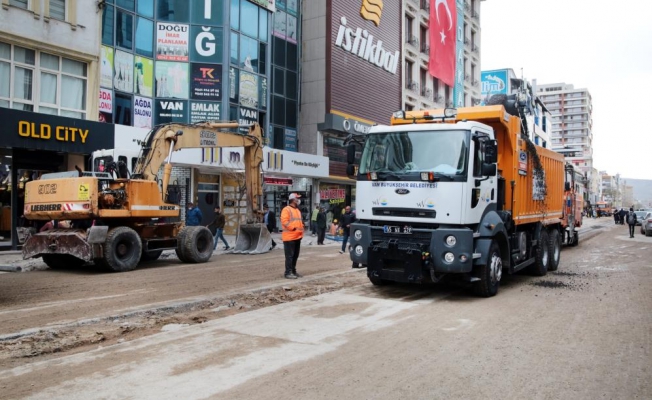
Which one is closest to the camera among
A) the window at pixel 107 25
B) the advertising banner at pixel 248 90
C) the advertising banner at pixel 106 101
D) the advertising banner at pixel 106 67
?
the advertising banner at pixel 106 101

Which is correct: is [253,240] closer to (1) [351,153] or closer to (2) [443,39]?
(1) [351,153]

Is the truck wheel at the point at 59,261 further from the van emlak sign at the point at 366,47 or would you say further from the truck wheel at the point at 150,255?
the van emlak sign at the point at 366,47

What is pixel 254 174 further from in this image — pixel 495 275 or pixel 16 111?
pixel 495 275

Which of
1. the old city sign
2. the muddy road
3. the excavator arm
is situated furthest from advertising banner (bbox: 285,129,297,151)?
the muddy road

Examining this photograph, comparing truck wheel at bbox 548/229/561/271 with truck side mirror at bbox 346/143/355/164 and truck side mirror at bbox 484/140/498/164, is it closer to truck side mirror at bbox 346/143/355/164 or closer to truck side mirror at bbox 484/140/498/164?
truck side mirror at bbox 484/140/498/164

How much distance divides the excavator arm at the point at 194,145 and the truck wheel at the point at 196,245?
136cm

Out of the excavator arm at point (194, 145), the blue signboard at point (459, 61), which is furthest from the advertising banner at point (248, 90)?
the blue signboard at point (459, 61)

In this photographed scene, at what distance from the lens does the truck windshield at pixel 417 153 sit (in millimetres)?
8359

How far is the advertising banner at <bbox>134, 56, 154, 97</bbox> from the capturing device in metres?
21.6

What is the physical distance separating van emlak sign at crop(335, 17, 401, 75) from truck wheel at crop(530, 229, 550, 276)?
21222 mm

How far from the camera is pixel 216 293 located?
935 cm

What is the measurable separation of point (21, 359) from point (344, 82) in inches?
1080

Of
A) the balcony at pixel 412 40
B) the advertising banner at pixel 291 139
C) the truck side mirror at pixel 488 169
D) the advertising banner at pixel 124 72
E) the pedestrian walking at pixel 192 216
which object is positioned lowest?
the pedestrian walking at pixel 192 216

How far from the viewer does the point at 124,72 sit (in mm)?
21016
